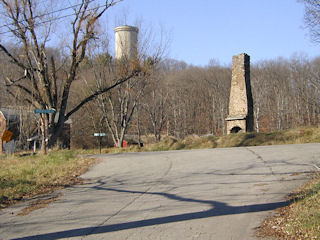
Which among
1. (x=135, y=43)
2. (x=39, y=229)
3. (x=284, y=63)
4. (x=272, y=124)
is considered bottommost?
(x=39, y=229)

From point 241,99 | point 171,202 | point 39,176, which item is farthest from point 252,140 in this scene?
point 171,202

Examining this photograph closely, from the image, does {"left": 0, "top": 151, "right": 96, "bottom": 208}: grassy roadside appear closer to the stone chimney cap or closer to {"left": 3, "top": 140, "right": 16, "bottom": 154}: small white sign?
{"left": 3, "top": 140, "right": 16, "bottom": 154}: small white sign

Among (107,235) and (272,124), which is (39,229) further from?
(272,124)

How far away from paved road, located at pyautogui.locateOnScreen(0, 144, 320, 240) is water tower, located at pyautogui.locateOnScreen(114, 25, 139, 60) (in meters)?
19.7

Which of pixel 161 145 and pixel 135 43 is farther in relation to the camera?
pixel 135 43

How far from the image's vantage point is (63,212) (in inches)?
295

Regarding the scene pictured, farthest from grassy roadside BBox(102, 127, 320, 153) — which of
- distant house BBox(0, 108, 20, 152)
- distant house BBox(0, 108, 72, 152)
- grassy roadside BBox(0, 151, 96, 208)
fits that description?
distant house BBox(0, 108, 20, 152)

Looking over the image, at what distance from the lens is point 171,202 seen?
7.64 m

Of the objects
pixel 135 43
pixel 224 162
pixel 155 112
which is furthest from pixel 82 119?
pixel 224 162

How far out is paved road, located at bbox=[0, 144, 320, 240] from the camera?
19.4 feet

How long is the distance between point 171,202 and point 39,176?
6345mm

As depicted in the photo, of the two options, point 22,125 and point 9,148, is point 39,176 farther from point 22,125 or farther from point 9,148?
point 22,125

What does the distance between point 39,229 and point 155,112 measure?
46380 millimetres

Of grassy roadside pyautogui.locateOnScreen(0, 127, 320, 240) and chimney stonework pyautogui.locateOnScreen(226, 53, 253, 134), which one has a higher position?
chimney stonework pyautogui.locateOnScreen(226, 53, 253, 134)
